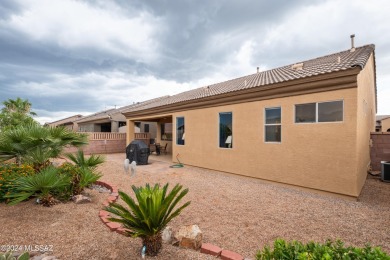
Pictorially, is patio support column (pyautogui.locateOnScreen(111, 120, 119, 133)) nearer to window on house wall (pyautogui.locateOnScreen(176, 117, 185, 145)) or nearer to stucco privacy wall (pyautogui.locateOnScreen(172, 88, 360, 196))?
window on house wall (pyautogui.locateOnScreen(176, 117, 185, 145))

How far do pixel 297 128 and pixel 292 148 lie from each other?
80cm

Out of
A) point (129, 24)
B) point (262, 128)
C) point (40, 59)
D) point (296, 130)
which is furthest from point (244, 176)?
point (40, 59)

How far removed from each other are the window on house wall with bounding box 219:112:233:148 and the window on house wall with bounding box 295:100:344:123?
3.33m

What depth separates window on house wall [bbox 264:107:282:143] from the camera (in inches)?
325

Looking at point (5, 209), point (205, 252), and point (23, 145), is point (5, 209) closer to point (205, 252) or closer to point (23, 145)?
point (23, 145)

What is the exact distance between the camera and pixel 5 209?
4812 millimetres

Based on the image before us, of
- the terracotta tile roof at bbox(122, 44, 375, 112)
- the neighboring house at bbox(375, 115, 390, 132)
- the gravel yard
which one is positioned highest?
the terracotta tile roof at bbox(122, 44, 375, 112)

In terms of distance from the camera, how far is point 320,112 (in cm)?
709

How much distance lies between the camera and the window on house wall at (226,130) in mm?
10211

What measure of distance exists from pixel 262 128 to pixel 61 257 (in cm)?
788

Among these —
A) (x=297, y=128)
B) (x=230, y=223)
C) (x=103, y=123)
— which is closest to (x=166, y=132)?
(x=103, y=123)

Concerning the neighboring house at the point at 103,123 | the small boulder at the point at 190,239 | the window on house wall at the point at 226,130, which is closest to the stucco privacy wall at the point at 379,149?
the window on house wall at the point at 226,130

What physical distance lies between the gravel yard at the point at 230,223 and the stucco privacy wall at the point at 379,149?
4.85m

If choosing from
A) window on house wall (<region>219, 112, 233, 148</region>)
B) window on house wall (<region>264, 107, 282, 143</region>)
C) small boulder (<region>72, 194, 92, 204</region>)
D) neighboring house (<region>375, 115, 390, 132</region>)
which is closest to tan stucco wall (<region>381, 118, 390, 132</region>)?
neighboring house (<region>375, 115, 390, 132</region>)
